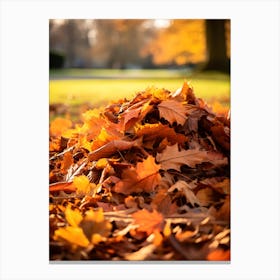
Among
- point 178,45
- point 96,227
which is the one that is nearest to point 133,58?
point 178,45

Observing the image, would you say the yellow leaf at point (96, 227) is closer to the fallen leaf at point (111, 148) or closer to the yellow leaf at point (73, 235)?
the yellow leaf at point (73, 235)

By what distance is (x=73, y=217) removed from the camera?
2.38 m

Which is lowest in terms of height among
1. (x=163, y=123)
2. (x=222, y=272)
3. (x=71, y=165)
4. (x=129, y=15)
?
(x=222, y=272)

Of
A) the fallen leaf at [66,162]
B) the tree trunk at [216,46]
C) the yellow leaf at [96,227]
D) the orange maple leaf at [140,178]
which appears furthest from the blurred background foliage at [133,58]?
the yellow leaf at [96,227]

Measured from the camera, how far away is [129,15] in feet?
8.39

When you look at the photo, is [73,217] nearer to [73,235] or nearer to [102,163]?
[73,235]

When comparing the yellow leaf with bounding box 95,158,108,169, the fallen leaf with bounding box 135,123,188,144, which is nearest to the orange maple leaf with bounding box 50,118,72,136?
the yellow leaf with bounding box 95,158,108,169

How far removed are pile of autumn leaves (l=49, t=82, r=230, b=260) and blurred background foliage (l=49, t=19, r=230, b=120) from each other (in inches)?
12.9
